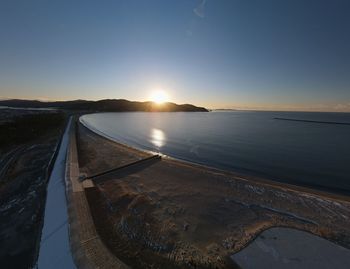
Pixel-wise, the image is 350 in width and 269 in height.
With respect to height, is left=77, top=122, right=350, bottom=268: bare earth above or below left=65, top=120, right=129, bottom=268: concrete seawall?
below

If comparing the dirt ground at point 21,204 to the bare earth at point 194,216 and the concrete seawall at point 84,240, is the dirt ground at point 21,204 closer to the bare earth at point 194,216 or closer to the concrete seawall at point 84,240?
the concrete seawall at point 84,240

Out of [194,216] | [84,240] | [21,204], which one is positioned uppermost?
[84,240]

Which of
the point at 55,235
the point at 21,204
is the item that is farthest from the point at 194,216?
the point at 21,204

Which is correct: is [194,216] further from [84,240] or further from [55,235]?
[55,235]

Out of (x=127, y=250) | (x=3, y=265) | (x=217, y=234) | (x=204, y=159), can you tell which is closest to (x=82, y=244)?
(x=127, y=250)

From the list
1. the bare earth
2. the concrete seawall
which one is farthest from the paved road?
the bare earth

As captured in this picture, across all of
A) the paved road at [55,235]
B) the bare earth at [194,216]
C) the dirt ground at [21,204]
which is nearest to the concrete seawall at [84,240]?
the paved road at [55,235]

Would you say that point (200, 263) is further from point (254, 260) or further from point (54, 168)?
point (54, 168)

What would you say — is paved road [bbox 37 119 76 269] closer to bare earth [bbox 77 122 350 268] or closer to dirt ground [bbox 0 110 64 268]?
dirt ground [bbox 0 110 64 268]
